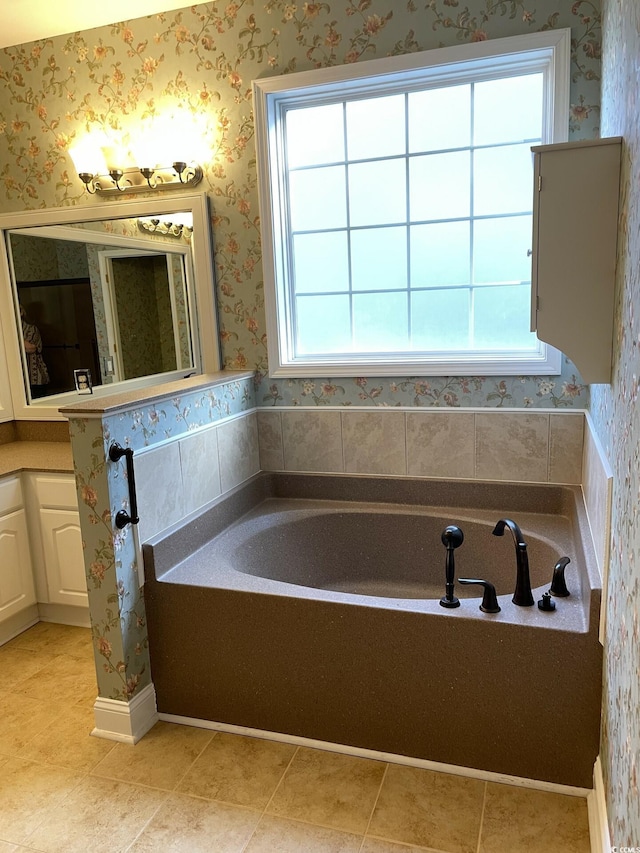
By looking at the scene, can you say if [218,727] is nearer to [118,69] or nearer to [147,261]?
[147,261]

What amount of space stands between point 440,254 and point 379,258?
269 millimetres

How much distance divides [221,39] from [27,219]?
1.26m

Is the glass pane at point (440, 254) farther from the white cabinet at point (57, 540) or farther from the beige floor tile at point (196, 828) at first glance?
the beige floor tile at point (196, 828)

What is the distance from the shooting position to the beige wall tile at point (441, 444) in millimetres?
2742

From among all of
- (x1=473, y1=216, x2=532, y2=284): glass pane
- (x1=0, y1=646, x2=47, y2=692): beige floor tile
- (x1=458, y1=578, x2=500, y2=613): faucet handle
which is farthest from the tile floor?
(x1=473, y1=216, x2=532, y2=284): glass pane

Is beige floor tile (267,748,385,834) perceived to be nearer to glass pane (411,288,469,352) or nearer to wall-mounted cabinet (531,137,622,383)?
wall-mounted cabinet (531,137,622,383)

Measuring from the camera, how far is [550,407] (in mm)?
2613

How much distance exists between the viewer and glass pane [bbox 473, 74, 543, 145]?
100.0 inches

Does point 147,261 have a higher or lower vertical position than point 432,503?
higher

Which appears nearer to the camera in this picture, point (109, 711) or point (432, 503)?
point (109, 711)

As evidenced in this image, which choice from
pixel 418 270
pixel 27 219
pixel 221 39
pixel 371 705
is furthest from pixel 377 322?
pixel 27 219

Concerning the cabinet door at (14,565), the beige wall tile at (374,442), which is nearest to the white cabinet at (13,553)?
the cabinet door at (14,565)

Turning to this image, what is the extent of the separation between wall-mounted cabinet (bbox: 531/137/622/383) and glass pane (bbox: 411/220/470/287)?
93 centimetres

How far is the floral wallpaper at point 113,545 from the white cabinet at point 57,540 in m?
0.72
